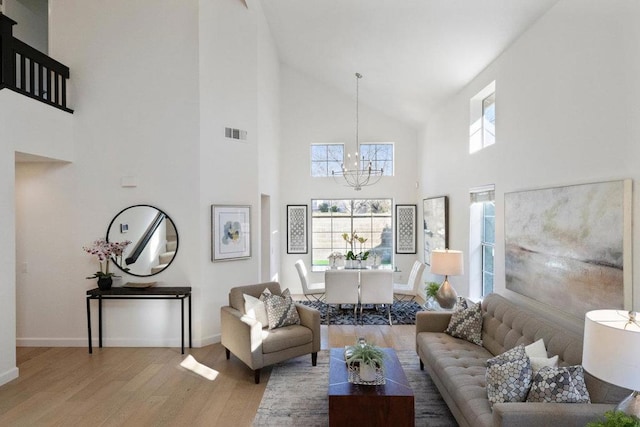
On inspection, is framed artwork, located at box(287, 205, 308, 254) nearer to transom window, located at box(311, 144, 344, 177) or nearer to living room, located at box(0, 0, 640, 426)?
transom window, located at box(311, 144, 344, 177)

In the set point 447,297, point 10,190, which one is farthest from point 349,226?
point 10,190

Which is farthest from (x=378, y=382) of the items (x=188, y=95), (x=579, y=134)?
(x=188, y=95)

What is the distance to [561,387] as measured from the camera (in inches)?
83.1

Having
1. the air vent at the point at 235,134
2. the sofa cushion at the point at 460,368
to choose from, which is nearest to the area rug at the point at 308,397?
the sofa cushion at the point at 460,368

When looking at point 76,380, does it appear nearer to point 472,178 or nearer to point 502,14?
point 472,178

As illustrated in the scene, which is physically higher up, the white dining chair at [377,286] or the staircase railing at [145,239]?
the staircase railing at [145,239]

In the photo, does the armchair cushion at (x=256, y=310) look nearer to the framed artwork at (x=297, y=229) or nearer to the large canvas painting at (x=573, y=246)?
the large canvas painting at (x=573, y=246)

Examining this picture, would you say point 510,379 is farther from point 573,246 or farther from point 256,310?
point 256,310

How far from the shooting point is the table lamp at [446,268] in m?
4.57

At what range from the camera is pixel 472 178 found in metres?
5.06

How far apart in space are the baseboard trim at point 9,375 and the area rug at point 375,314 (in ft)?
12.7

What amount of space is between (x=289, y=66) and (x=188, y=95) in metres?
3.74

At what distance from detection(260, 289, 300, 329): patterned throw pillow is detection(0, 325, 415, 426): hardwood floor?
21.4 inches

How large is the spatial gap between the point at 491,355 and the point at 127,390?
3.54 m
